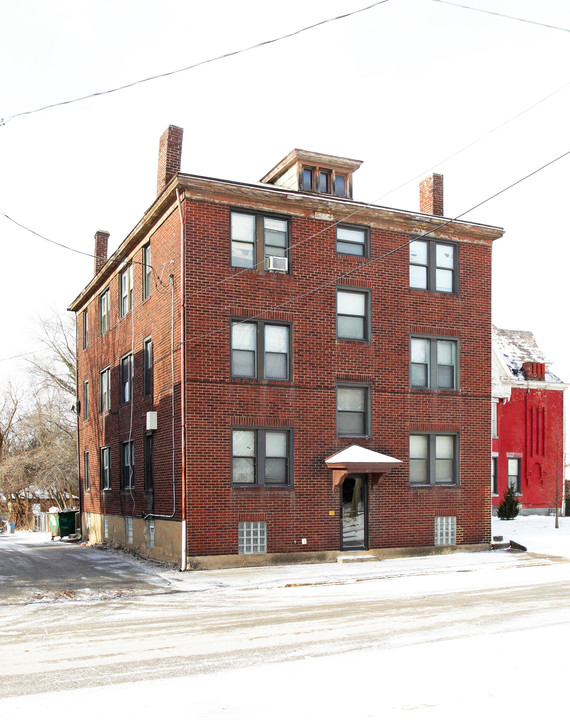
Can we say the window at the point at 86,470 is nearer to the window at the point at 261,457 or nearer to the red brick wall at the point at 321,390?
the window at the point at 261,457

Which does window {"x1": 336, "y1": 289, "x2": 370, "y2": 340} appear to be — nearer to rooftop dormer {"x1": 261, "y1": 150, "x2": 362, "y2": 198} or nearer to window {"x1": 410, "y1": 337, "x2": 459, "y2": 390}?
window {"x1": 410, "y1": 337, "x2": 459, "y2": 390}

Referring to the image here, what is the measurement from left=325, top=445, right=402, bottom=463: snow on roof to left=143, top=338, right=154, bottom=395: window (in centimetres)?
612

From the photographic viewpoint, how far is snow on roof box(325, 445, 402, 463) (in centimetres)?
2111

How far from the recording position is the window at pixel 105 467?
94.6 feet

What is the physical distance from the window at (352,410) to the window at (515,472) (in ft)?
72.9

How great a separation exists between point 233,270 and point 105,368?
1047 cm

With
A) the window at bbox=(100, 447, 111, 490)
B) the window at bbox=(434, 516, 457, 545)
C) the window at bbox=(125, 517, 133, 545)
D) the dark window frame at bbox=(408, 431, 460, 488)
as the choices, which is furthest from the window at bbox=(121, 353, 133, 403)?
the window at bbox=(434, 516, 457, 545)

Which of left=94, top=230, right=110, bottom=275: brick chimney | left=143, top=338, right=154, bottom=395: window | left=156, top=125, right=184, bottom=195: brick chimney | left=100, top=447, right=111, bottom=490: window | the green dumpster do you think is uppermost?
left=156, top=125, right=184, bottom=195: brick chimney

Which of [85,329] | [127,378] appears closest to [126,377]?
[127,378]

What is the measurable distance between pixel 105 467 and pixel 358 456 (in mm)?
12227

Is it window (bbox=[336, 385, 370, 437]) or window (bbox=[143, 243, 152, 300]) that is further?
window (bbox=[143, 243, 152, 300])

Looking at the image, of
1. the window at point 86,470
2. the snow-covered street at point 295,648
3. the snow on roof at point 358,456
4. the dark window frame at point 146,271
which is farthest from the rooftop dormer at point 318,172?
the window at point 86,470

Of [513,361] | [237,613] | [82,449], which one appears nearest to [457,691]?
[237,613]

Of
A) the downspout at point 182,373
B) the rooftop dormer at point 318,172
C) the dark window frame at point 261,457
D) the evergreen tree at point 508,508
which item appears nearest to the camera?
the downspout at point 182,373
